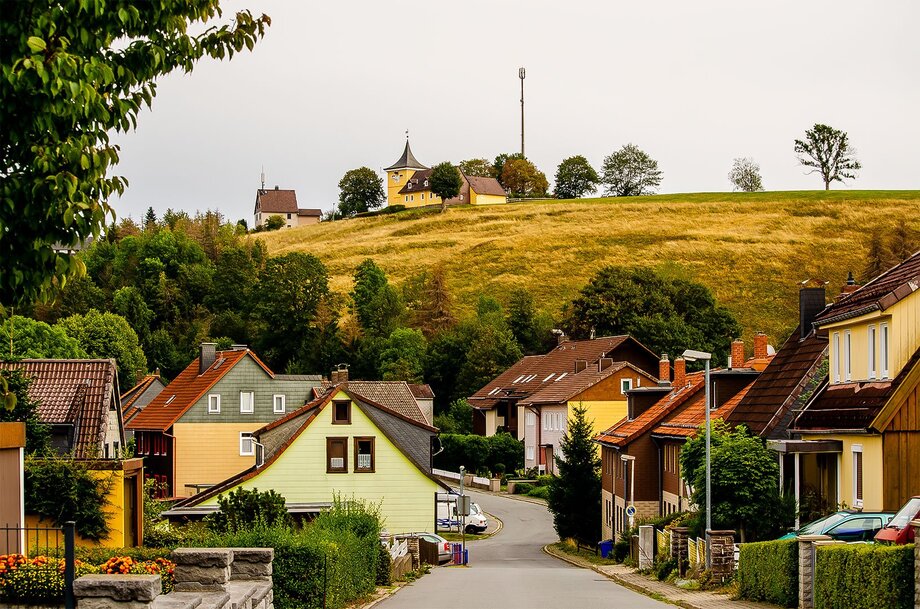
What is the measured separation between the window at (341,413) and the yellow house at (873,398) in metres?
19.1

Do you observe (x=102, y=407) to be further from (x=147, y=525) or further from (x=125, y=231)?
(x=125, y=231)

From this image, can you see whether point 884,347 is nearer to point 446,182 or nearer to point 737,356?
point 737,356

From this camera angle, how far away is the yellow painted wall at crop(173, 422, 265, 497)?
65.7m

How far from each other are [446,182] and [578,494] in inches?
5181

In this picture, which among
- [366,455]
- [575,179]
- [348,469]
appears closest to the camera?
[348,469]

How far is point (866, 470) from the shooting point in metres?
27.8

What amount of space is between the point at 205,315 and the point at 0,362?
85884mm

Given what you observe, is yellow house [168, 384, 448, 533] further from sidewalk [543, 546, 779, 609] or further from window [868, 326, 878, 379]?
window [868, 326, 878, 379]

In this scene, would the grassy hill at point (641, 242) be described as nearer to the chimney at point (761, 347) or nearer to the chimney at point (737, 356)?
the chimney at point (737, 356)

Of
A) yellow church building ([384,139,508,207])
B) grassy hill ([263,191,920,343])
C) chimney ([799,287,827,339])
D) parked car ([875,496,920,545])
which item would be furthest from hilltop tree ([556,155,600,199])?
parked car ([875,496,920,545])

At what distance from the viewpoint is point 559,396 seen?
7600 centimetres

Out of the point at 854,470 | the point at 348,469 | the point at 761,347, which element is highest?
the point at 761,347

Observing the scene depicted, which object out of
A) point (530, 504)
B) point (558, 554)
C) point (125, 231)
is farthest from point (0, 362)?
point (125, 231)

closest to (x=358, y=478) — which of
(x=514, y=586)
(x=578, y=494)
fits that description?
(x=578, y=494)
